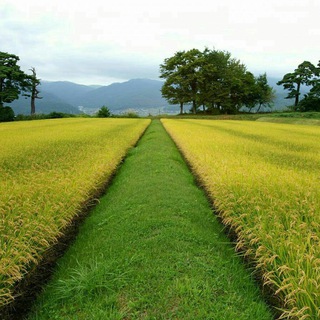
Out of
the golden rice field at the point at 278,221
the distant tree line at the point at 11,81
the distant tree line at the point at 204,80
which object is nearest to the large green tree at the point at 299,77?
the distant tree line at the point at 204,80

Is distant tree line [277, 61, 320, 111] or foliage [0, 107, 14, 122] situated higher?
distant tree line [277, 61, 320, 111]

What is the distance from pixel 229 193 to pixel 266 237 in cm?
192

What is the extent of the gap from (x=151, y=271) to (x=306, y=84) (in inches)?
2295

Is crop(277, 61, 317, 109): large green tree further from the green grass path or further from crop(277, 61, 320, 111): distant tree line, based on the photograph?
the green grass path

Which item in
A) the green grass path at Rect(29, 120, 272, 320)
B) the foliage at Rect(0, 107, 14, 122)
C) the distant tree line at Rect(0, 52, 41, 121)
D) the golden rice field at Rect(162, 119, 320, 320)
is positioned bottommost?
the green grass path at Rect(29, 120, 272, 320)

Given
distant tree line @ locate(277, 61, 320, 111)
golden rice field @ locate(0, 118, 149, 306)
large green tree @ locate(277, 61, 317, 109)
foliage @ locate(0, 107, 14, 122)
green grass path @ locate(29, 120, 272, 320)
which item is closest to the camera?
green grass path @ locate(29, 120, 272, 320)

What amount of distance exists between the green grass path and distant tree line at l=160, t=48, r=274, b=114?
1838 inches

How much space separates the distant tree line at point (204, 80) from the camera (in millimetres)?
50156

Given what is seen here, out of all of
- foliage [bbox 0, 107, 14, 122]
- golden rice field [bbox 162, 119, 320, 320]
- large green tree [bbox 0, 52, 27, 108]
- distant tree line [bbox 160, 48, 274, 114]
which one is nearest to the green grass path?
golden rice field [bbox 162, 119, 320, 320]

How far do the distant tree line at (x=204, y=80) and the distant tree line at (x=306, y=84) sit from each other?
7.68 meters

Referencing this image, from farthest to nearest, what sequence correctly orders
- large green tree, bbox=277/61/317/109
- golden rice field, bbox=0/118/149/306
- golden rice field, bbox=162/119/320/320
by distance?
large green tree, bbox=277/61/317/109
golden rice field, bbox=0/118/149/306
golden rice field, bbox=162/119/320/320

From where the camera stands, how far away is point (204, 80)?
5166cm

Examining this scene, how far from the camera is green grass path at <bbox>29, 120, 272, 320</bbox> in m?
2.79

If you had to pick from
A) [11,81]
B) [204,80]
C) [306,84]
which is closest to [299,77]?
[306,84]
